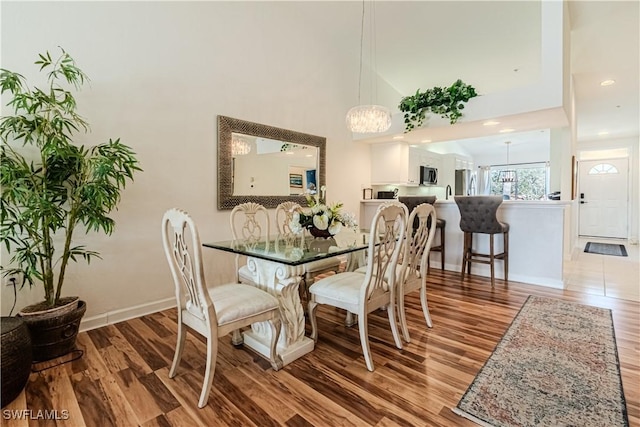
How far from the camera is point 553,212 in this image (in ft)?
11.7

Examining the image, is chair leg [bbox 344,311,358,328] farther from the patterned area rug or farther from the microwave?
the microwave

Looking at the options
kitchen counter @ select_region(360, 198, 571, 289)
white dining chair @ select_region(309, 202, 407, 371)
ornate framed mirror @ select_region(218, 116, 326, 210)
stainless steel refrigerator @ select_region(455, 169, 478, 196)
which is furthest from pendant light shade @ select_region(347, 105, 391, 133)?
stainless steel refrigerator @ select_region(455, 169, 478, 196)

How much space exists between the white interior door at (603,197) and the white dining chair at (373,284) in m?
8.75

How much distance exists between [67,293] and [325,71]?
13.3ft

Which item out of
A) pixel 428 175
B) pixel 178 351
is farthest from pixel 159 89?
pixel 428 175

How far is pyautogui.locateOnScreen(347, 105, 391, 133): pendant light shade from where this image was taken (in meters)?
3.38

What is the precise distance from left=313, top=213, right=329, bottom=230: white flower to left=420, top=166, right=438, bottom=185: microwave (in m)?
4.37

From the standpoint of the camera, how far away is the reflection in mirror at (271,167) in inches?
137

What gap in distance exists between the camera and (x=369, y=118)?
339 cm

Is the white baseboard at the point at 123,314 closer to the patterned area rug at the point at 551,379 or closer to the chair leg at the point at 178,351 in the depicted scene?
the chair leg at the point at 178,351

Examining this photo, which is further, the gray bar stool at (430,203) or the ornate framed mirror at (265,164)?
the gray bar stool at (430,203)

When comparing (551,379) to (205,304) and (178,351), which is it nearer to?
(205,304)

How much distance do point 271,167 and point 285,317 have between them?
225cm

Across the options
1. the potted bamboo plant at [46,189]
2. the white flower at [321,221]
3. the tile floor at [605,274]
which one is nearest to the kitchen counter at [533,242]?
the tile floor at [605,274]
